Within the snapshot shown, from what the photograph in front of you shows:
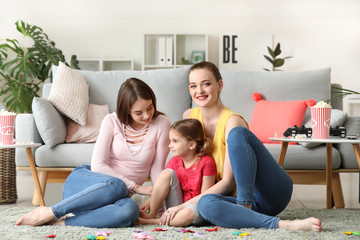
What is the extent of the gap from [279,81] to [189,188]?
1.52 metres

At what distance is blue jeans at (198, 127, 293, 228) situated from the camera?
5.32 ft

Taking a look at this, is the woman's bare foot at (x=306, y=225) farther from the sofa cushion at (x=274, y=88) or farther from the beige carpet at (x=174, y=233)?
the sofa cushion at (x=274, y=88)

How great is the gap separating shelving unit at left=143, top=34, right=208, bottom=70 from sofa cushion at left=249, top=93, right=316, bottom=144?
2.66 metres

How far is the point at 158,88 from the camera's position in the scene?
3.13m

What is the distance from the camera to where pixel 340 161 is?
2609 millimetres

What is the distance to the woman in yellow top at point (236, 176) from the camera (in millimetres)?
1624

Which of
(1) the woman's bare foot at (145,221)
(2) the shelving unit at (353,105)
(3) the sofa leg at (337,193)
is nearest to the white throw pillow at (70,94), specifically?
(1) the woman's bare foot at (145,221)

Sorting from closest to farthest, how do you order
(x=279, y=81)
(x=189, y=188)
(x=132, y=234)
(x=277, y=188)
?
(x=132, y=234)
(x=277, y=188)
(x=189, y=188)
(x=279, y=81)

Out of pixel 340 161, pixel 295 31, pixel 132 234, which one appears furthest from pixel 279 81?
pixel 295 31

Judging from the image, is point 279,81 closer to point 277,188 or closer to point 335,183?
point 335,183

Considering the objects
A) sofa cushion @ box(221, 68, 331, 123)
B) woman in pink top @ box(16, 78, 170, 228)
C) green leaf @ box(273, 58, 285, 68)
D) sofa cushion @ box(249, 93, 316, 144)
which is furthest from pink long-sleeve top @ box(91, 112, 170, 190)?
green leaf @ box(273, 58, 285, 68)

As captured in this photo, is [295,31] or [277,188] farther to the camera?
[295,31]

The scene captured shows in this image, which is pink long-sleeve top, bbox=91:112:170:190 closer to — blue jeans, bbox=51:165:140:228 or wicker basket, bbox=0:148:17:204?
blue jeans, bbox=51:165:140:228

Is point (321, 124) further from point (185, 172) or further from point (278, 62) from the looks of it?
point (278, 62)
